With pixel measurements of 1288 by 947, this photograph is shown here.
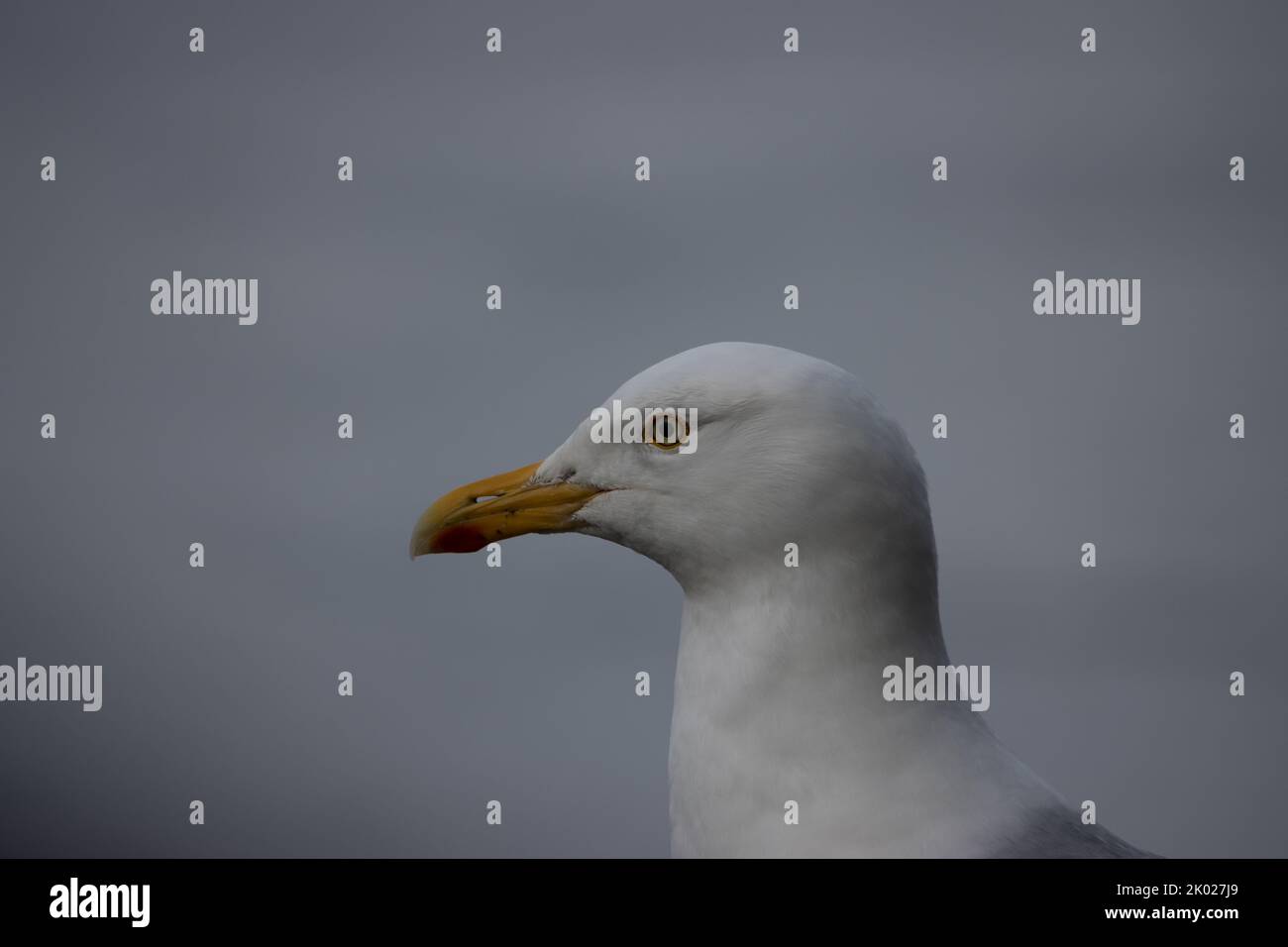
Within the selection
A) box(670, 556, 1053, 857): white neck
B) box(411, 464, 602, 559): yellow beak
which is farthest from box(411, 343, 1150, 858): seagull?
box(411, 464, 602, 559): yellow beak

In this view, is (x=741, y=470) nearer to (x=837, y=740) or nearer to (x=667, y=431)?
(x=667, y=431)

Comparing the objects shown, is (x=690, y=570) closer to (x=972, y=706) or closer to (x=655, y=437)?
(x=655, y=437)

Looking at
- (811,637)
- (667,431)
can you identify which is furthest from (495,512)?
(811,637)

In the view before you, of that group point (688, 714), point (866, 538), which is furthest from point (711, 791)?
point (866, 538)

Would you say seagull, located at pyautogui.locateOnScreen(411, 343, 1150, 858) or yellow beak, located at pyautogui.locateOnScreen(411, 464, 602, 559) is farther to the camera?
yellow beak, located at pyautogui.locateOnScreen(411, 464, 602, 559)

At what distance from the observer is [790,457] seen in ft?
5.29

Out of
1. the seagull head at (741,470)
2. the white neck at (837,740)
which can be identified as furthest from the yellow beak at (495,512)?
the white neck at (837,740)

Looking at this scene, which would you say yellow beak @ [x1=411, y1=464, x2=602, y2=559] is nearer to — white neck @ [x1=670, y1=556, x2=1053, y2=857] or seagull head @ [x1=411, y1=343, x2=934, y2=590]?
seagull head @ [x1=411, y1=343, x2=934, y2=590]

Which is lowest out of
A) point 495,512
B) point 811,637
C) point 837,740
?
point 837,740

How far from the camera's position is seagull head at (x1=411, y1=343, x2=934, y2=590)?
5.27 ft

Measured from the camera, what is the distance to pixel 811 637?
63.7 inches

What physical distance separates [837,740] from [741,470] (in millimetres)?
342

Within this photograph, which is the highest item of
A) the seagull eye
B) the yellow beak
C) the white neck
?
the seagull eye

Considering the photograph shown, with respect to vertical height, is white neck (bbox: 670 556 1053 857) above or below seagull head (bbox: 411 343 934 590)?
below
